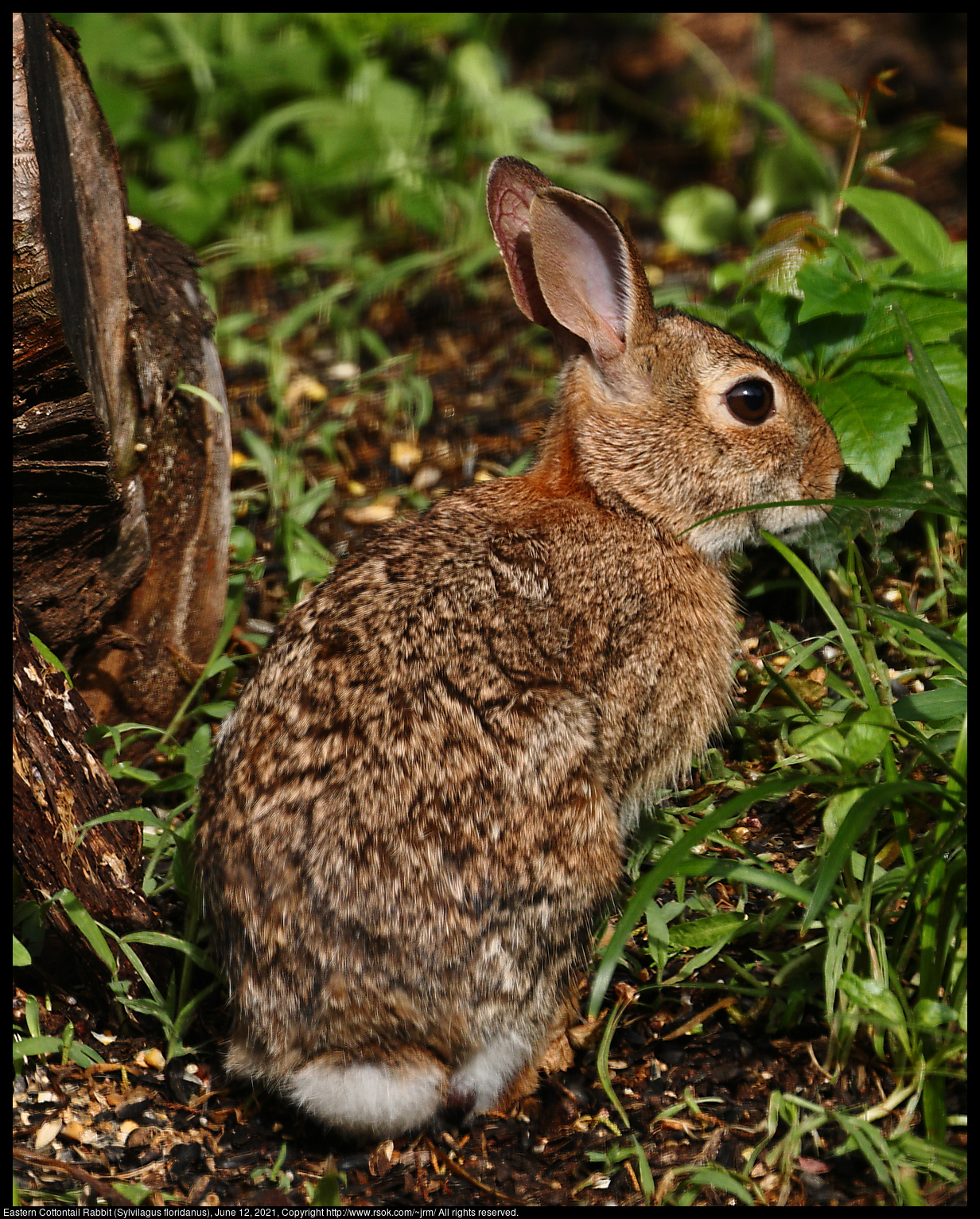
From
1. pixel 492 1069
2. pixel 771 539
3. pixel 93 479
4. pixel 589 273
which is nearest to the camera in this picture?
pixel 492 1069

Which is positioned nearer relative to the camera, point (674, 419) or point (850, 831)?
point (850, 831)

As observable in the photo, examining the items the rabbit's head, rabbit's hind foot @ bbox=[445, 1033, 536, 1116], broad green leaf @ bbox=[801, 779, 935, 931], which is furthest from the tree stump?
broad green leaf @ bbox=[801, 779, 935, 931]

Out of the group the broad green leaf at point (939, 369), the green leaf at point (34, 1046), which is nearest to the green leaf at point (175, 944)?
the green leaf at point (34, 1046)

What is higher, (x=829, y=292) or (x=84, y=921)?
(x=829, y=292)

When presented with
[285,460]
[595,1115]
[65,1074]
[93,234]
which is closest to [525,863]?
[595,1115]

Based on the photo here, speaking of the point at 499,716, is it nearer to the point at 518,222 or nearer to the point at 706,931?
the point at 706,931

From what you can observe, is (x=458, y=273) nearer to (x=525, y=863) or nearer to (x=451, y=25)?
(x=451, y=25)

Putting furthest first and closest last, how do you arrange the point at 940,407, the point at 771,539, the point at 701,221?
the point at 701,221
the point at 771,539
the point at 940,407

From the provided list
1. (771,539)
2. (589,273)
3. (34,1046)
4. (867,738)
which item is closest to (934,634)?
(867,738)
